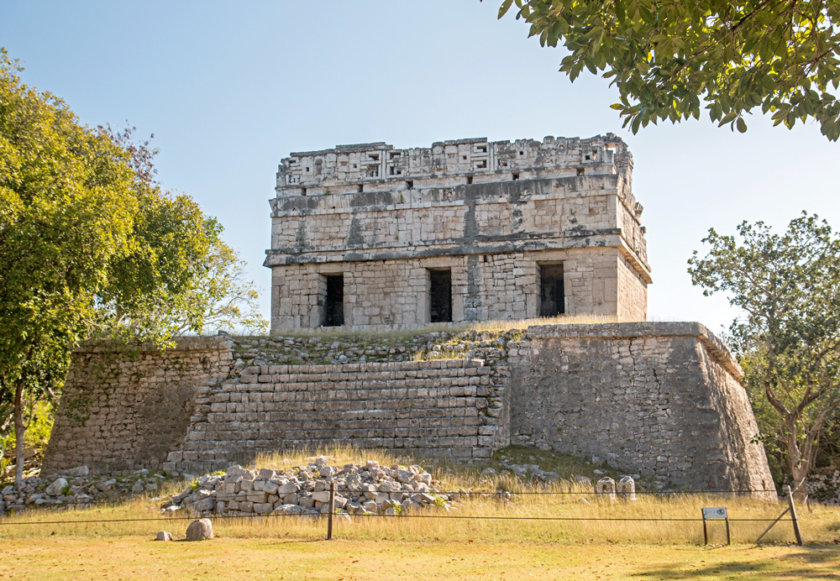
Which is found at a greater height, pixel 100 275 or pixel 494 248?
pixel 494 248

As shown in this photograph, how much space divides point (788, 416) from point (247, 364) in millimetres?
11351

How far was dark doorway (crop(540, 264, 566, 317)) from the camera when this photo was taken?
77.2 ft

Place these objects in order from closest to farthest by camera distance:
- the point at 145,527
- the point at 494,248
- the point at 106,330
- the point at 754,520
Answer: the point at 754,520, the point at 145,527, the point at 106,330, the point at 494,248

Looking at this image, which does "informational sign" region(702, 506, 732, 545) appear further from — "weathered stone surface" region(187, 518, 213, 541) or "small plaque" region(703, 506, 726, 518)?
"weathered stone surface" region(187, 518, 213, 541)

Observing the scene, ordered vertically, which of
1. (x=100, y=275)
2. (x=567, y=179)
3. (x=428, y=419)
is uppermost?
(x=567, y=179)

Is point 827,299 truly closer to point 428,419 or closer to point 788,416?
point 788,416

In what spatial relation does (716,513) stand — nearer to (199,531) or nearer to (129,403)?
(199,531)

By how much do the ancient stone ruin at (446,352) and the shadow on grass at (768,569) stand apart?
5512 millimetres

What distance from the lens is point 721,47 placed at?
6.94 m

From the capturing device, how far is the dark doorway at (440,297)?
2389 cm

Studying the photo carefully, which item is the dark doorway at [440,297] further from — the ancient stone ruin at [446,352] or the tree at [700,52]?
the tree at [700,52]

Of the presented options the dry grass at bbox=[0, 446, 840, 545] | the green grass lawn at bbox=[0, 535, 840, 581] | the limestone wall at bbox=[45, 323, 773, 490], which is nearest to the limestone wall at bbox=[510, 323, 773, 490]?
the limestone wall at bbox=[45, 323, 773, 490]

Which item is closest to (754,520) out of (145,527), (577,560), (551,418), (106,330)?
(577,560)

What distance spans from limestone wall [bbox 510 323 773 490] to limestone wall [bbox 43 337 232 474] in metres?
6.03
